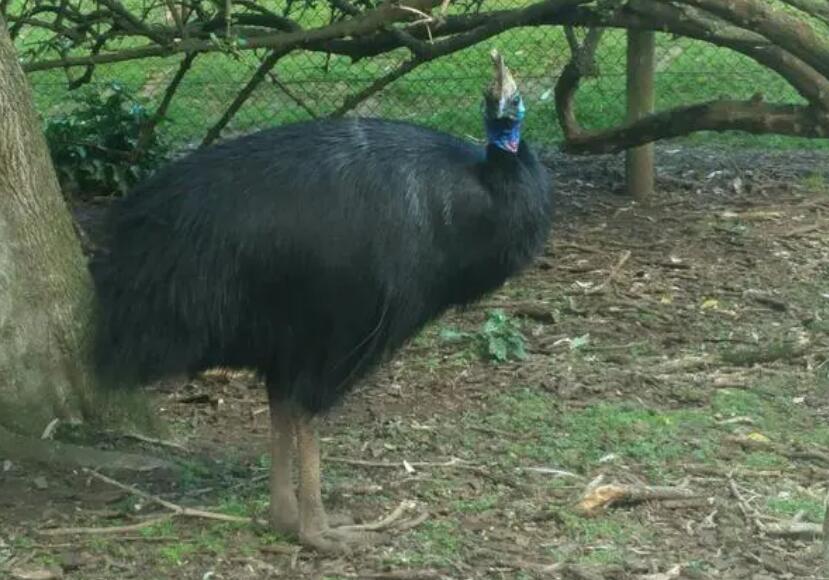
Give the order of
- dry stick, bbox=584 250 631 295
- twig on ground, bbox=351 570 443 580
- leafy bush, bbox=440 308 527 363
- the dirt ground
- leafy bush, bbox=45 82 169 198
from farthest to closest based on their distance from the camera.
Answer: leafy bush, bbox=45 82 169 198 → dry stick, bbox=584 250 631 295 → leafy bush, bbox=440 308 527 363 → the dirt ground → twig on ground, bbox=351 570 443 580

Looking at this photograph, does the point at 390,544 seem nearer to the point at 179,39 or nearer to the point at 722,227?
the point at 179,39

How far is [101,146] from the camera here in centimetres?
873

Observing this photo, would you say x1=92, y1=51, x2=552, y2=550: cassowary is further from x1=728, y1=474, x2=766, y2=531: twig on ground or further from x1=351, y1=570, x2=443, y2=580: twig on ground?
x1=728, y1=474, x2=766, y2=531: twig on ground

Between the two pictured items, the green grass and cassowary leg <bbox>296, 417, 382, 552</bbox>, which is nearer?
cassowary leg <bbox>296, 417, 382, 552</bbox>

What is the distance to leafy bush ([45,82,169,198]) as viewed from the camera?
28.5ft

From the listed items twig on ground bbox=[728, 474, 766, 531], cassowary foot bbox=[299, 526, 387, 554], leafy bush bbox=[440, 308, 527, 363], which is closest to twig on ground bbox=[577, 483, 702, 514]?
twig on ground bbox=[728, 474, 766, 531]

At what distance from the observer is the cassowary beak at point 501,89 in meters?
4.70

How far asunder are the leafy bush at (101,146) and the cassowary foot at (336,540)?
443 cm

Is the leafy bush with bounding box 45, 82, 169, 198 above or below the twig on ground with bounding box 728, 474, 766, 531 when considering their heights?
above

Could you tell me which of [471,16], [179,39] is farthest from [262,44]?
[471,16]

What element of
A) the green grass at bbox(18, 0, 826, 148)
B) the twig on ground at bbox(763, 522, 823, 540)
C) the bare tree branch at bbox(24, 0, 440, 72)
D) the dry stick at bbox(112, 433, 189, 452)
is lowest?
the twig on ground at bbox(763, 522, 823, 540)

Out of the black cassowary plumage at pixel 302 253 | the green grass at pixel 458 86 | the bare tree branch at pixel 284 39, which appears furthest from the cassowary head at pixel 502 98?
the green grass at pixel 458 86

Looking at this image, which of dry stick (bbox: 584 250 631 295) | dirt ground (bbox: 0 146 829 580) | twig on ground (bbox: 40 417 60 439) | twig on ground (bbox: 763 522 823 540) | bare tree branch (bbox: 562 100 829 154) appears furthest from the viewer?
bare tree branch (bbox: 562 100 829 154)

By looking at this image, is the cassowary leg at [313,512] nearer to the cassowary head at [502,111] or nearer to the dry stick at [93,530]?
the dry stick at [93,530]
